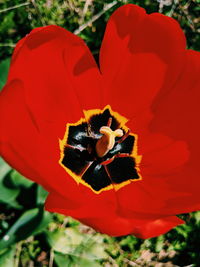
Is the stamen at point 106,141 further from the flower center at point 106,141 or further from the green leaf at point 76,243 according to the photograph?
the green leaf at point 76,243

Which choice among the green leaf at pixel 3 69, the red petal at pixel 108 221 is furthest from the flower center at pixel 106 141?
the green leaf at pixel 3 69

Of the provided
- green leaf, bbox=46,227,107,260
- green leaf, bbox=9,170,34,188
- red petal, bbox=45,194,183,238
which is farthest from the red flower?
green leaf, bbox=46,227,107,260

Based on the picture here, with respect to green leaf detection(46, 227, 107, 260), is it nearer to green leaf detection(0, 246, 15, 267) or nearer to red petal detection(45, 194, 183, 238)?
green leaf detection(0, 246, 15, 267)

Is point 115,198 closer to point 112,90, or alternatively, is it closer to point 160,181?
point 160,181

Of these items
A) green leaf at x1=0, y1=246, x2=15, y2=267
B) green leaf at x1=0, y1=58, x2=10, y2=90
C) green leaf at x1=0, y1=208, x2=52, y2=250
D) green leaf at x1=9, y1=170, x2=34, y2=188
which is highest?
green leaf at x1=0, y1=58, x2=10, y2=90

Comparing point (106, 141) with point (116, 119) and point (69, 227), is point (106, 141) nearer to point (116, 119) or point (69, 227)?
point (116, 119)

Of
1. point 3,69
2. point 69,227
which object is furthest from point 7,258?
point 3,69
